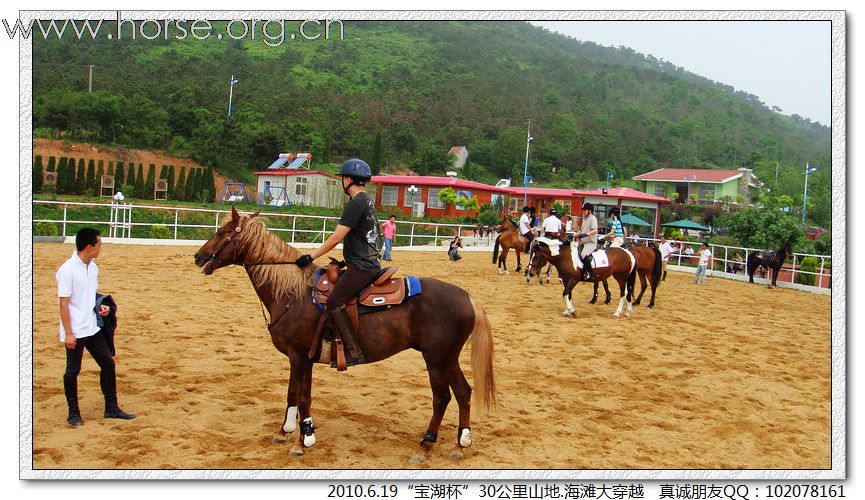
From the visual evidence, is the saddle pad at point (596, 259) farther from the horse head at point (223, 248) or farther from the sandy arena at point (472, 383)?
the horse head at point (223, 248)

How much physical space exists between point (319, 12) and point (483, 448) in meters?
3.67

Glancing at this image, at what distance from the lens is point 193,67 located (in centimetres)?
5041

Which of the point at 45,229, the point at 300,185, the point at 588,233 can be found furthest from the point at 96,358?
the point at 300,185

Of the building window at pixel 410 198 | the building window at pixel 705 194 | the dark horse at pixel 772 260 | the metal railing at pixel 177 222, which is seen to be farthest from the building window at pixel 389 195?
the building window at pixel 705 194

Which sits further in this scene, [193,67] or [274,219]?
[193,67]

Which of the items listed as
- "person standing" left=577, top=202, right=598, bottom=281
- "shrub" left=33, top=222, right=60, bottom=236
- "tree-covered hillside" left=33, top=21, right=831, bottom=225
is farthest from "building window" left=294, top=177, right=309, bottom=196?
"person standing" left=577, top=202, right=598, bottom=281

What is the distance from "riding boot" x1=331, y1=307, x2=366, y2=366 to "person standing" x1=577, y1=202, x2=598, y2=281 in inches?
308

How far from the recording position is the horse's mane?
16.6ft

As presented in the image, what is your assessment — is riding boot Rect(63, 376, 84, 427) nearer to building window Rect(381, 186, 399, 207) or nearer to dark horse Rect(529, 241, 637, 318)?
dark horse Rect(529, 241, 637, 318)

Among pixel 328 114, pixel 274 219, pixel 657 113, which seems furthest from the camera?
pixel 657 113

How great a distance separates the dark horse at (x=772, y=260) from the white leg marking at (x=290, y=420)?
Answer: 19.1 metres

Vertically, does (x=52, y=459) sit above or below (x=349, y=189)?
below

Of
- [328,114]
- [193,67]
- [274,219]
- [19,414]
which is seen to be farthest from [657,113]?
[19,414]

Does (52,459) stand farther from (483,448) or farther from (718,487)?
(718,487)
